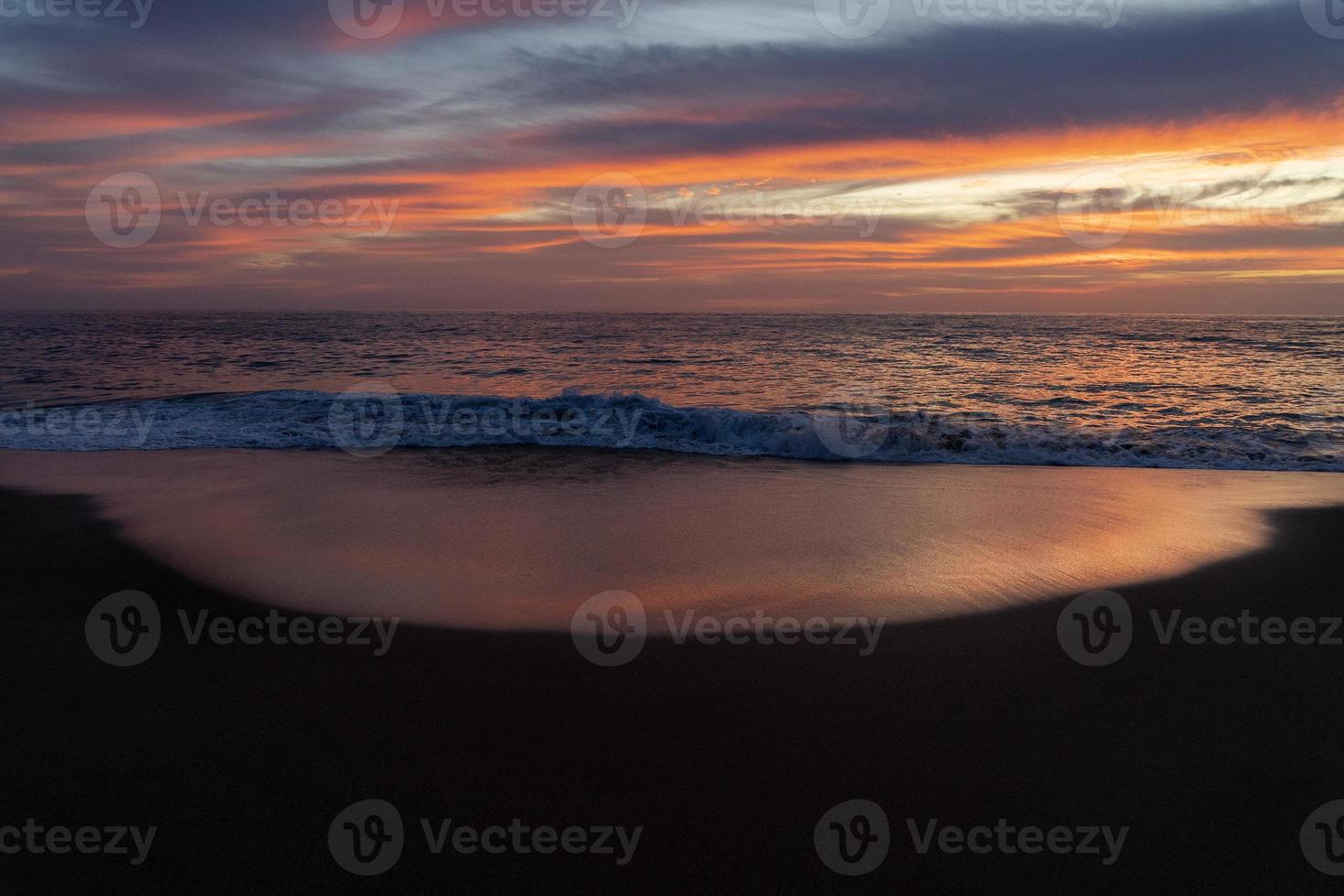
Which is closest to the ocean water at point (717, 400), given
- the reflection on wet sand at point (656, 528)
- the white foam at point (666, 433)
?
the white foam at point (666, 433)

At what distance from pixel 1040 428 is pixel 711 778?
11.9 m

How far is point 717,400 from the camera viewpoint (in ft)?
57.6

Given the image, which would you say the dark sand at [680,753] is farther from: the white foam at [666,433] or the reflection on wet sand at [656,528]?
the white foam at [666,433]

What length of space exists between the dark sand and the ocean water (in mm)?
7684

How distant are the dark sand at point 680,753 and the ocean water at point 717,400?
768cm

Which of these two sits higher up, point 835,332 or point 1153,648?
point 835,332

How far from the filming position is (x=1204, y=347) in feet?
108

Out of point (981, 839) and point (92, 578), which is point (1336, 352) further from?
point (92, 578)

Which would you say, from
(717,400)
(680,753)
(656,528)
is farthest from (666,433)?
(680,753)

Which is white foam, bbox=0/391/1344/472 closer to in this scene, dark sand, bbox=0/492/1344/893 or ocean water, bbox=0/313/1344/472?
ocean water, bbox=0/313/1344/472

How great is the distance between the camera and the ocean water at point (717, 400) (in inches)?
484

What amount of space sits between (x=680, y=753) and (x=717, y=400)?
1445 cm

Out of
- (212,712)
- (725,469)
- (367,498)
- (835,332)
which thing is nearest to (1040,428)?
(725,469)

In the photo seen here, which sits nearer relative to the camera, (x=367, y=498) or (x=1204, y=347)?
(x=367, y=498)
